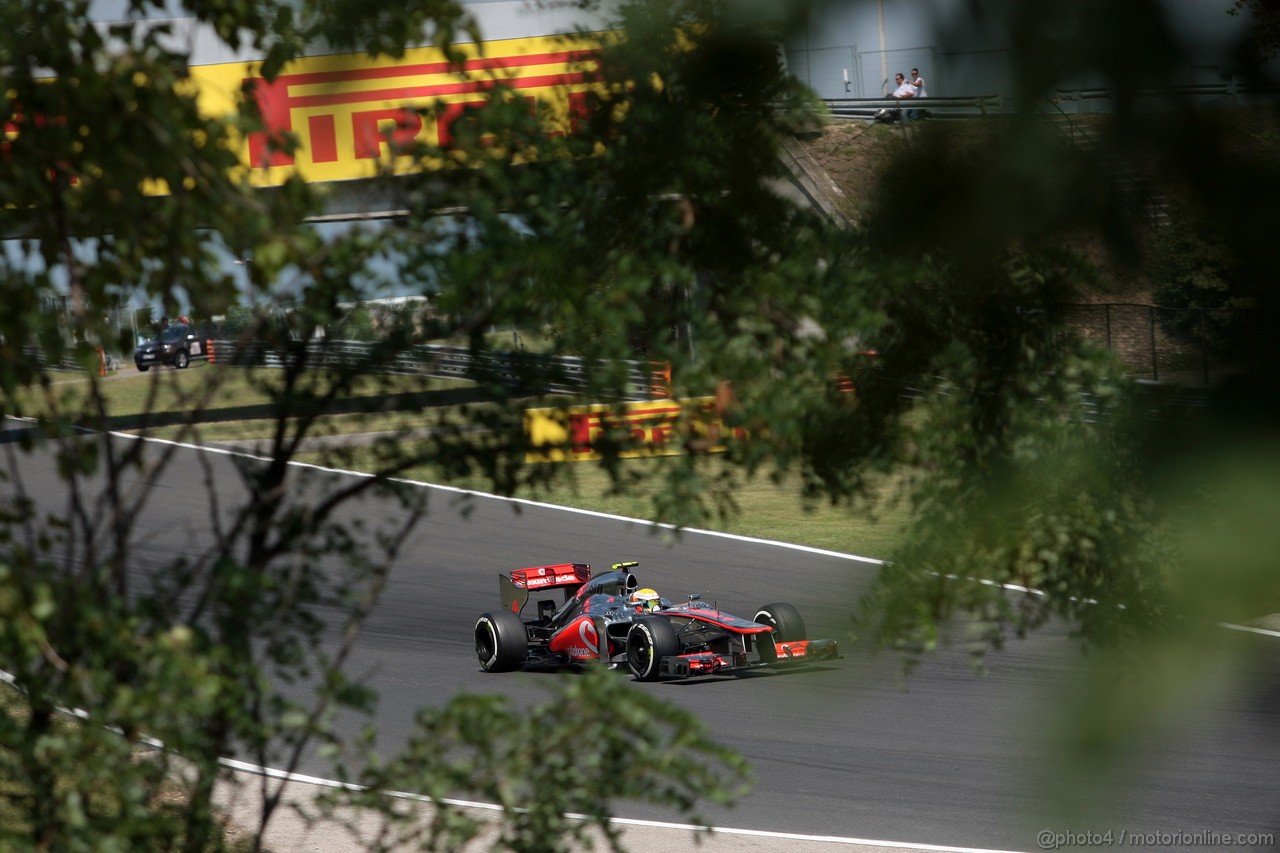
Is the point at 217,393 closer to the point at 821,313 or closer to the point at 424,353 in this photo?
the point at 424,353

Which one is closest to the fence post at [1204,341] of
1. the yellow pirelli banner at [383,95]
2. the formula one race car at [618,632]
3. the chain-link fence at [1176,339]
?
the chain-link fence at [1176,339]

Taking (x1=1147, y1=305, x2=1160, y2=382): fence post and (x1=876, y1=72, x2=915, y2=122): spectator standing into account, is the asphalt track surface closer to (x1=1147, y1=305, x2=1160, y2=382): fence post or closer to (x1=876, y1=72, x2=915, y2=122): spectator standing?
(x1=1147, y1=305, x2=1160, y2=382): fence post

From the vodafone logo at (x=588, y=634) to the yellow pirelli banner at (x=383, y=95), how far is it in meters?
8.60

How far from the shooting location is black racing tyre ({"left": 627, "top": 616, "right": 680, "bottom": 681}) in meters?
11.8

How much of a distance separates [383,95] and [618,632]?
10.8 m

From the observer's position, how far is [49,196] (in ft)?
10.3

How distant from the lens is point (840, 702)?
3.50 feet

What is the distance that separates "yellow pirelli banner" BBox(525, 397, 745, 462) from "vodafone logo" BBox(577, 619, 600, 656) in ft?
29.0

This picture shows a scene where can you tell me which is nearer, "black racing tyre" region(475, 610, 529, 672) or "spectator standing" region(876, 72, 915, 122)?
"spectator standing" region(876, 72, 915, 122)

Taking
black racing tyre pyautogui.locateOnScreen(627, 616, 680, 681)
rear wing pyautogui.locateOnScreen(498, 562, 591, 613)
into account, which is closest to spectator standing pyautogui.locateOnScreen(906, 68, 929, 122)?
black racing tyre pyautogui.locateOnScreen(627, 616, 680, 681)

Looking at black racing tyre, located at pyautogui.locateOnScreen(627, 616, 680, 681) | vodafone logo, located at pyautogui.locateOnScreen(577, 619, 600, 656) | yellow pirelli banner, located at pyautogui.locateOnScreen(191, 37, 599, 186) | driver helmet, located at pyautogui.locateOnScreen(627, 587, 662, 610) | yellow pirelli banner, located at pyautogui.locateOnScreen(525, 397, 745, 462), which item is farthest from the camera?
driver helmet, located at pyautogui.locateOnScreen(627, 587, 662, 610)

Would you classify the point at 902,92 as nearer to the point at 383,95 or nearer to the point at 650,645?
the point at 383,95

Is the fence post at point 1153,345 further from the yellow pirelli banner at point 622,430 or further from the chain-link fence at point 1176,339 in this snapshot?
the yellow pirelli banner at point 622,430

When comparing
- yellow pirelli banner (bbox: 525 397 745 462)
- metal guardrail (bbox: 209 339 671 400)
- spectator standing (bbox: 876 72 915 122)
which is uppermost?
spectator standing (bbox: 876 72 915 122)
